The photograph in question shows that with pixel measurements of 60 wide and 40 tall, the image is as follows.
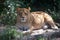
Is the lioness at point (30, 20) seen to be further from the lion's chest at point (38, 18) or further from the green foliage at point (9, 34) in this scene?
the green foliage at point (9, 34)

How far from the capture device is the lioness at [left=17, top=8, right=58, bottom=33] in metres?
8.79

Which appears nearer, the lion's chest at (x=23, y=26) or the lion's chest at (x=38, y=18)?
the lion's chest at (x=23, y=26)

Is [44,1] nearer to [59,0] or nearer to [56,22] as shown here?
[59,0]

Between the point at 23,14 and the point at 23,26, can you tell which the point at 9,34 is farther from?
the point at 23,26

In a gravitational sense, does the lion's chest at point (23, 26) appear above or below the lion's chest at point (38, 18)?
below

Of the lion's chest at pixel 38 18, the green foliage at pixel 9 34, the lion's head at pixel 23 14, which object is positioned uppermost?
the lion's head at pixel 23 14

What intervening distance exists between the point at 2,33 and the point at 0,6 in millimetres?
2724

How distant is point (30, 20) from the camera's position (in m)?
9.13

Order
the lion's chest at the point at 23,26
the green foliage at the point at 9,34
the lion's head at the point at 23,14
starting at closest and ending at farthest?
the green foliage at the point at 9,34, the lion's head at the point at 23,14, the lion's chest at the point at 23,26

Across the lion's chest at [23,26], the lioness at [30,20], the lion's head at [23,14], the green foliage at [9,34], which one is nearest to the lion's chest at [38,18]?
the lioness at [30,20]

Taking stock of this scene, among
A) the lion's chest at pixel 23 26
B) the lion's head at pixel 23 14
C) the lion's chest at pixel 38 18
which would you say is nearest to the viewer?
the lion's head at pixel 23 14

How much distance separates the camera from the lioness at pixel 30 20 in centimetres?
879

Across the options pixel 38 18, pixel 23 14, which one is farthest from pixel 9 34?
pixel 38 18

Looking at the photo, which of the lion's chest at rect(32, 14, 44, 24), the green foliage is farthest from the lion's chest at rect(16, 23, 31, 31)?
the green foliage
